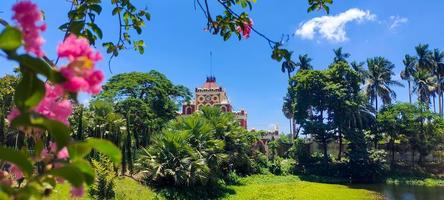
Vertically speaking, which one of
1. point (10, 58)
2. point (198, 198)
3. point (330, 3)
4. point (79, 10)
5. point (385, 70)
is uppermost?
point (385, 70)

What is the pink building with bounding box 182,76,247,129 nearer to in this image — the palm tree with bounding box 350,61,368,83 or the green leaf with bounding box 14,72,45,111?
the palm tree with bounding box 350,61,368,83

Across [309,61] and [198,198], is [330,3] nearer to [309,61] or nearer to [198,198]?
[198,198]

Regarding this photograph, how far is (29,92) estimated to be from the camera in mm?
632

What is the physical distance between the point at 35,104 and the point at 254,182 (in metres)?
22.4

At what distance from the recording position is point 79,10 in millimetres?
1720

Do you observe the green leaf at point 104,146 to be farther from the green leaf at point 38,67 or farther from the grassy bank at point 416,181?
the grassy bank at point 416,181

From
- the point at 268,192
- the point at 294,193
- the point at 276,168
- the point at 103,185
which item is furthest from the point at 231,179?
the point at 103,185

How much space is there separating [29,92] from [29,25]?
86mm

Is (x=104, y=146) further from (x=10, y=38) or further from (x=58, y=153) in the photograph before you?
(x=10, y=38)

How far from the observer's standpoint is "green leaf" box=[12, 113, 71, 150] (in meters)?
0.63

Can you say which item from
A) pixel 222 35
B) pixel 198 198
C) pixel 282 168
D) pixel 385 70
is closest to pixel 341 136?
pixel 282 168

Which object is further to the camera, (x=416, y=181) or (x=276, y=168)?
(x=276, y=168)

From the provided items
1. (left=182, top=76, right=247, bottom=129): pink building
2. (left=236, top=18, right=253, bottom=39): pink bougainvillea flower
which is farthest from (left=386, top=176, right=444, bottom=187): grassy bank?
(left=236, top=18, right=253, bottom=39): pink bougainvillea flower

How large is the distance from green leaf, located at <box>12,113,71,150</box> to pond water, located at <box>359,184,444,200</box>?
66.1 feet
